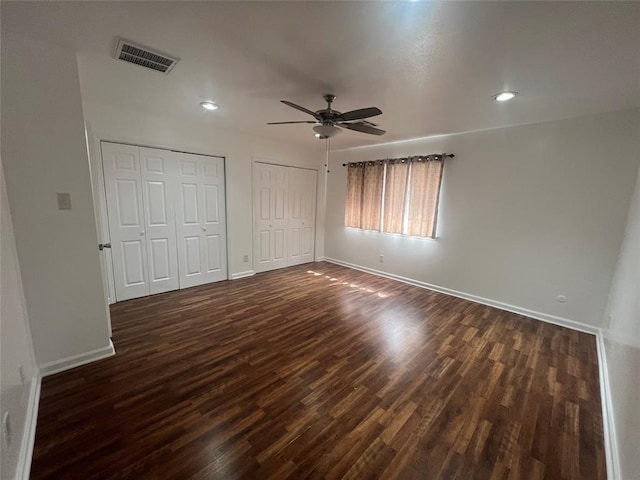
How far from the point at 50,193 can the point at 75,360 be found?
53.4 inches

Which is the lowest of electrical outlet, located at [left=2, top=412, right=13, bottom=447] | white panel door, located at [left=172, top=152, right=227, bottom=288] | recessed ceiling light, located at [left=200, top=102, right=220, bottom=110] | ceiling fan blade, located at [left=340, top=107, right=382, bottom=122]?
electrical outlet, located at [left=2, top=412, right=13, bottom=447]

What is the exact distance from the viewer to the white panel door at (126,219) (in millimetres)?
3174

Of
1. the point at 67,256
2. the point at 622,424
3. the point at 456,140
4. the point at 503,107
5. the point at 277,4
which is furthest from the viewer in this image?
the point at 456,140

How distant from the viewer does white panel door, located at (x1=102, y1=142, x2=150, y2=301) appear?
3174 mm

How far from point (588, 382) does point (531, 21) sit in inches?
106

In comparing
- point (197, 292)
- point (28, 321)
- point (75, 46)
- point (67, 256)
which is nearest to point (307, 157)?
point (197, 292)

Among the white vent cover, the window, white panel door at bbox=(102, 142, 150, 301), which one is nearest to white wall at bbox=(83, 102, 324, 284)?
white panel door at bbox=(102, 142, 150, 301)

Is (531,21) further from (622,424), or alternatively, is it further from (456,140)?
(456,140)

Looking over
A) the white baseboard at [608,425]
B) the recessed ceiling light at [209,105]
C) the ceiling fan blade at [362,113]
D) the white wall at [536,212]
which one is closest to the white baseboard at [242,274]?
the recessed ceiling light at [209,105]

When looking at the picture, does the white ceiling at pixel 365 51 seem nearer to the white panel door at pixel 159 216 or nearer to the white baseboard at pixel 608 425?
the white panel door at pixel 159 216

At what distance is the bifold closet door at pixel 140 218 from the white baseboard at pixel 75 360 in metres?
1.35

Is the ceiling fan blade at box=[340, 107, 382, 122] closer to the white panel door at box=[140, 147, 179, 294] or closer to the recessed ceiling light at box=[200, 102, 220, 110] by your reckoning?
the recessed ceiling light at box=[200, 102, 220, 110]

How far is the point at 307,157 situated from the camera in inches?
206

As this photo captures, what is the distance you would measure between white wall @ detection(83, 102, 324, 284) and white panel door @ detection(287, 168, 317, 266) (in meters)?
0.29
